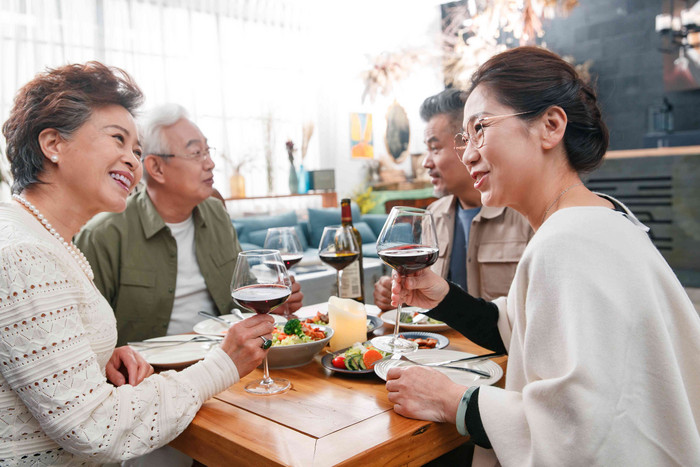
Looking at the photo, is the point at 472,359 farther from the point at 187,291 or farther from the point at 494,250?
the point at 187,291

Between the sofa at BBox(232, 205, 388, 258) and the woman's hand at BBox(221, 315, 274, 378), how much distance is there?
14.6ft

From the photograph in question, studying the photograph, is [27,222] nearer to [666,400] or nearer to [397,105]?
[666,400]

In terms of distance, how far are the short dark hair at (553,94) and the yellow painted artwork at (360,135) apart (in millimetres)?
7164

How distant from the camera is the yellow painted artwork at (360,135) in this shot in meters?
8.32

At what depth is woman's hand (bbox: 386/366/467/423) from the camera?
1.03 metres

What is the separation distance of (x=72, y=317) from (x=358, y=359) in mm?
600

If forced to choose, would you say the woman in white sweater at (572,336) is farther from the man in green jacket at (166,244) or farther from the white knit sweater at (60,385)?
the man in green jacket at (166,244)

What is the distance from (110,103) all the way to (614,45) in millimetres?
6940

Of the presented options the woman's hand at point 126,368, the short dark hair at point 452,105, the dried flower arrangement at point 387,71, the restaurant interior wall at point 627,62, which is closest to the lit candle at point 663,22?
the restaurant interior wall at point 627,62

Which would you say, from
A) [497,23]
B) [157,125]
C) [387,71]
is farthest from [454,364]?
[387,71]

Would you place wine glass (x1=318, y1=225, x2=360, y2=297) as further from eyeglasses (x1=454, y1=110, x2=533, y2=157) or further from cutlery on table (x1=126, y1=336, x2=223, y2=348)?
eyeglasses (x1=454, y1=110, x2=533, y2=157)

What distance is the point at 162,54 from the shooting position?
20.5 ft

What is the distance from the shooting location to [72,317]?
103 cm

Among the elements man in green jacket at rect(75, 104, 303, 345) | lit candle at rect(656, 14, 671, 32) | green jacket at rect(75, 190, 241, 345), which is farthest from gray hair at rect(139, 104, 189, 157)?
lit candle at rect(656, 14, 671, 32)
